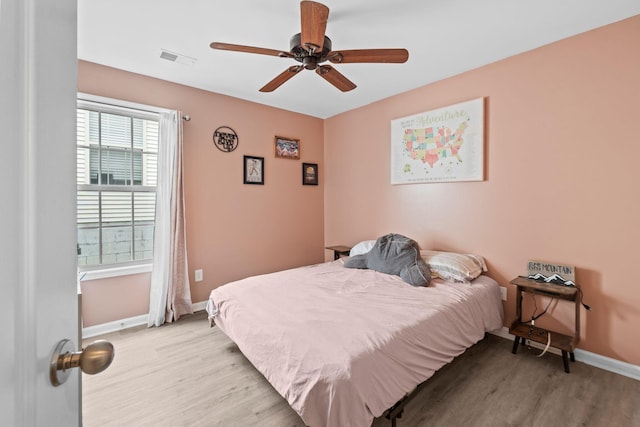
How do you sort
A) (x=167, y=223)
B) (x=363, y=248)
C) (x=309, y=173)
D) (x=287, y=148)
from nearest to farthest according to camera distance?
1. (x=167, y=223)
2. (x=363, y=248)
3. (x=287, y=148)
4. (x=309, y=173)

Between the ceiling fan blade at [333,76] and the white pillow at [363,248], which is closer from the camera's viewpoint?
the ceiling fan blade at [333,76]

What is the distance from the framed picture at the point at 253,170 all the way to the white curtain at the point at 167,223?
805 millimetres

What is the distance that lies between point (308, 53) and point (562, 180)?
2.24 meters

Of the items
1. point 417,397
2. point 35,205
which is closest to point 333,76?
point 35,205

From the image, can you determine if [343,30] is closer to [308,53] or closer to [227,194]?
[308,53]

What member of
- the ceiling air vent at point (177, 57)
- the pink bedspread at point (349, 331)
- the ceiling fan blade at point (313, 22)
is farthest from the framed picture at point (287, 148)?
the ceiling fan blade at point (313, 22)

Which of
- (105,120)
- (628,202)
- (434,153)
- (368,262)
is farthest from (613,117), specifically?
(105,120)

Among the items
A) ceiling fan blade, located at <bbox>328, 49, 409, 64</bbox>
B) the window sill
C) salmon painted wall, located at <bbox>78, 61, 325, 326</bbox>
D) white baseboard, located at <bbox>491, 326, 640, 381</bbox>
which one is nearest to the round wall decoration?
salmon painted wall, located at <bbox>78, 61, 325, 326</bbox>

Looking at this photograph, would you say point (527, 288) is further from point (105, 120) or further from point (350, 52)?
point (105, 120)

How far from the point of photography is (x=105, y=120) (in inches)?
110

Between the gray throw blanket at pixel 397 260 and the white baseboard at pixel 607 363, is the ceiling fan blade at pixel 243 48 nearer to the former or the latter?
Answer: the gray throw blanket at pixel 397 260

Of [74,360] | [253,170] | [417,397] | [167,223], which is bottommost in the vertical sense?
[417,397]

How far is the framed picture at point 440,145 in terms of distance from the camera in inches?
111

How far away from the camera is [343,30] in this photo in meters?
2.21
